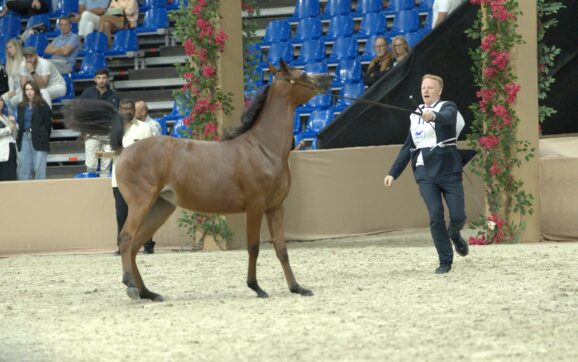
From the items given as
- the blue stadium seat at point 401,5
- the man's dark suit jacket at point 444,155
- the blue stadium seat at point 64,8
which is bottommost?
the man's dark suit jacket at point 444,155

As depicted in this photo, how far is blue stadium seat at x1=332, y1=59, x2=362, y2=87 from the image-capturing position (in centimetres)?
1884

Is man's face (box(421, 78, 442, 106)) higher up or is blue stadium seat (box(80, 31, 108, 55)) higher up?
blue stadium seat (box(80, 31, 108, 55))

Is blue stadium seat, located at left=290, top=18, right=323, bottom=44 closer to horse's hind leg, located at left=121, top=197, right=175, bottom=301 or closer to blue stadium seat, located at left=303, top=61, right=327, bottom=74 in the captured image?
blue stadium seat, located at left=303, top=61, right=327, bottom=74

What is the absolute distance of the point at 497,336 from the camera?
23.6 feet

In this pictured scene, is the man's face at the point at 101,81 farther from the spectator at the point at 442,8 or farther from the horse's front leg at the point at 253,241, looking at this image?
the horse's front leg at the point at 253,241

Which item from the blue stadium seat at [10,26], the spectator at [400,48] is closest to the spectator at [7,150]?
the spectator at [400,48]

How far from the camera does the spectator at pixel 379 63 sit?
17016mm

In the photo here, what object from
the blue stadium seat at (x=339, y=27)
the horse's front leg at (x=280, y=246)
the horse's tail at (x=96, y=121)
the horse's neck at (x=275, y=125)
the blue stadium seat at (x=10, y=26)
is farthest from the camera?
the blue stadium seat at (x=10, y=26)

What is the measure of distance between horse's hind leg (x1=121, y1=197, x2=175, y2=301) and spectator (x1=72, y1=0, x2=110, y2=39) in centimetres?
1255

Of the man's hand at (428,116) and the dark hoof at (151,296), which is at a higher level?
the man's hand at (428,116)

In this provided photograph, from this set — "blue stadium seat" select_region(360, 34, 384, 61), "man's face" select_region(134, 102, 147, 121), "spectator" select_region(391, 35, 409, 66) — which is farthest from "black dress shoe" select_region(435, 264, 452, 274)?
"blue stadium seat" select_region(360, 34, 384, 61)

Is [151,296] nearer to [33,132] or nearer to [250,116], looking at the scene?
[250,116]

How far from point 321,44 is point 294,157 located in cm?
528

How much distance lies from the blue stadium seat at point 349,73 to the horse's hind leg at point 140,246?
9.46 m
